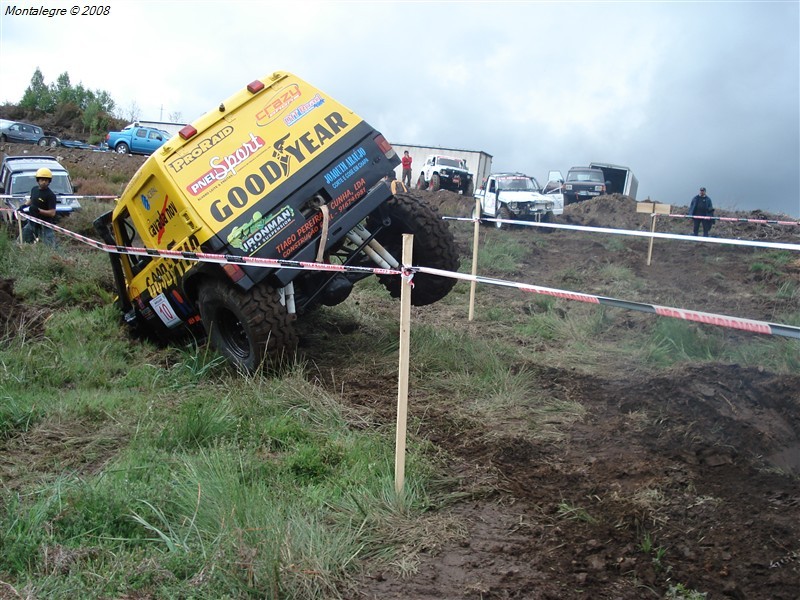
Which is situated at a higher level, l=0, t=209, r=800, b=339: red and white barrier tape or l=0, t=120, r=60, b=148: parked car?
l=0, t=120, r=60, b=148: parked car

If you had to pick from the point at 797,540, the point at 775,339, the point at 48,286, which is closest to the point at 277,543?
the point at 797,540

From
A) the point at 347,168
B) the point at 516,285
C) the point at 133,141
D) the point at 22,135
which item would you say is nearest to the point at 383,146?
the point at 347,168

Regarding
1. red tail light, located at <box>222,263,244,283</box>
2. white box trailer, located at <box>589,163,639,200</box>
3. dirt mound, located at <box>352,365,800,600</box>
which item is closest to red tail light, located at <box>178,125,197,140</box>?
red tail light, located at <box>222,263,244,283</box>

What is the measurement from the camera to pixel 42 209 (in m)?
12.1

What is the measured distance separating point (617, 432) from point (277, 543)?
2.67 metres

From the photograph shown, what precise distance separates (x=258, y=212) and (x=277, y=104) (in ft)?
4.06

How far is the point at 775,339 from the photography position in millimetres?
7070

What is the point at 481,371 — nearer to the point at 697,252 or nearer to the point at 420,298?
the point at 420,298

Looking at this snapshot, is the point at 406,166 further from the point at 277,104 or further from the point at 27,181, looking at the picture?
the point at 277,104

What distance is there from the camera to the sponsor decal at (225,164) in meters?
6.69

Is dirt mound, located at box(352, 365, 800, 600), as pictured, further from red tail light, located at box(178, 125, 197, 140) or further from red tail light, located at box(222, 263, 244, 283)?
red tail light, located at box(178, 125, 197, 140)

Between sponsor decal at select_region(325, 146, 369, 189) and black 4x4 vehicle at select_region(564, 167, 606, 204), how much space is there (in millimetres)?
25771

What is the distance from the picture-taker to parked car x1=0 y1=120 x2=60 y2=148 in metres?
36.9

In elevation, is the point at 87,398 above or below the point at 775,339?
below
